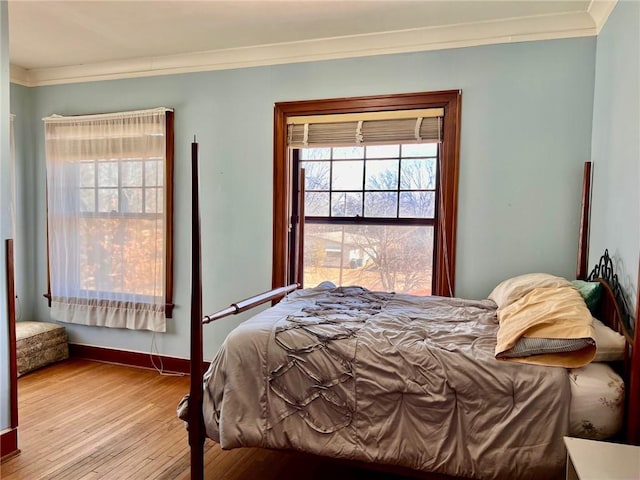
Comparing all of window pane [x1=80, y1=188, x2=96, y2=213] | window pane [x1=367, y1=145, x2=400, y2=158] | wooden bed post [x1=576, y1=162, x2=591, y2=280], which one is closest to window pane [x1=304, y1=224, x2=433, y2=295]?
window pane [x1=367, y1=145, x2=400, y2=158]

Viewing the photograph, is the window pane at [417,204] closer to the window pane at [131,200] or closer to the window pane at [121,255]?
the window pane at [121,255]

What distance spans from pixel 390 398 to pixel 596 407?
2.41 feet

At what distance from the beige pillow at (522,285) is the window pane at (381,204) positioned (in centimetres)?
99

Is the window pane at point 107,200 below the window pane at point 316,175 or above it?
below

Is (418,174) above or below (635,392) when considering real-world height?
above

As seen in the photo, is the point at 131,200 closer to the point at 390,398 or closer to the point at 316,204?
the point at 316,204

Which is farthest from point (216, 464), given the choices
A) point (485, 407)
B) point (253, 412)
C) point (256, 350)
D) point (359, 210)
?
point (359, 210)

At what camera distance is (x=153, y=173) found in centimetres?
348

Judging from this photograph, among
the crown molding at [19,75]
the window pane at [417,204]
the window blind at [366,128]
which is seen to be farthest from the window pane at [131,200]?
the window pane at [417,204]

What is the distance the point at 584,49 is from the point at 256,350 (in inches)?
103

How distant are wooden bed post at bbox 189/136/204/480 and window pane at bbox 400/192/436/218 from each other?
1.73m

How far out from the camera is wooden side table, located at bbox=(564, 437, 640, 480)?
118cm

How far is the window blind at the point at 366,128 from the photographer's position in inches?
114

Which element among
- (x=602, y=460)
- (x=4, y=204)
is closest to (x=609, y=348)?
(x=602, y=460)
